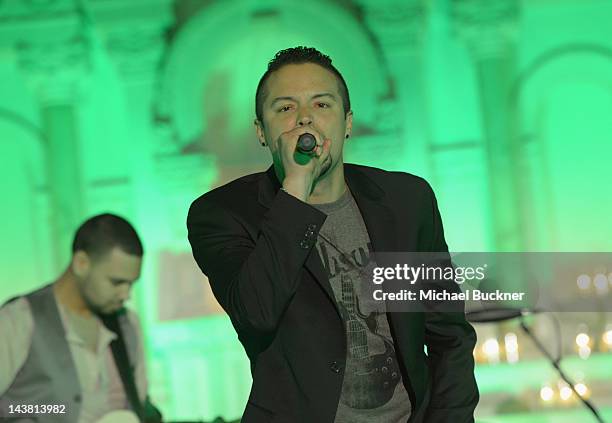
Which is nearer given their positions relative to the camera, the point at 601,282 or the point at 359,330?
the point at 359,330

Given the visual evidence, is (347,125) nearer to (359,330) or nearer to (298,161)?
(298,161)

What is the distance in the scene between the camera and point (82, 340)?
3.53 m

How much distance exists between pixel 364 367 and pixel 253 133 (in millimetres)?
2293

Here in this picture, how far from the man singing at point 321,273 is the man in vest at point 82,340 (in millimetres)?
1900

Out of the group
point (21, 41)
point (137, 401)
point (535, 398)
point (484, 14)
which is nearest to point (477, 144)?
point (484, 14)

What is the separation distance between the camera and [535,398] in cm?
355

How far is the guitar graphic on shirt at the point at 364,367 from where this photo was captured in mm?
1638

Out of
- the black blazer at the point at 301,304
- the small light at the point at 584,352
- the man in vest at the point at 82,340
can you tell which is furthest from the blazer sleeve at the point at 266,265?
the small light at the point at 584,352

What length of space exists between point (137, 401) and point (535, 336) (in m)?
1.56

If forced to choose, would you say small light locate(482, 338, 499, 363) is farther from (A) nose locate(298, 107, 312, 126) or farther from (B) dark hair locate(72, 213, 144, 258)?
(A) nose locate(298, 107, 312, 126)

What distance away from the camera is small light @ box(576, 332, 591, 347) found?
136 inches

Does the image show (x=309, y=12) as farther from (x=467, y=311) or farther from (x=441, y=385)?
(x=441, y=385)

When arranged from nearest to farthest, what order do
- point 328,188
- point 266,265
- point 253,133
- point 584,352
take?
point 266,265, point 328,188, point 584,352, point 253,133

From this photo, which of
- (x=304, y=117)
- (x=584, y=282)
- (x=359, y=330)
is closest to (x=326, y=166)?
(x=304, y=117)
